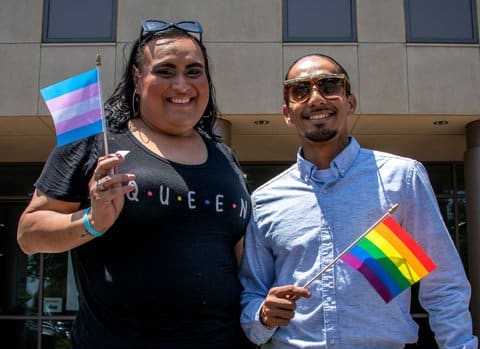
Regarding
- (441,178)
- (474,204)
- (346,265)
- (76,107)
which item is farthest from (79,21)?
(346,265)

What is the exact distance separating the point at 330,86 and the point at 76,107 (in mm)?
1148

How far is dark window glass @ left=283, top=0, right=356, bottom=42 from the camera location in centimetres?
948

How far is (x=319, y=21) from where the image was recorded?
9.62 meters

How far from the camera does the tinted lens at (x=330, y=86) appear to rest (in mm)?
2779

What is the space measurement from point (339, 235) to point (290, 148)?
349 inches

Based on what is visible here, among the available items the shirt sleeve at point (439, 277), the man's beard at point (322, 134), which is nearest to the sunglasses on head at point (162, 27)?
the man's beard at point (322, 134)

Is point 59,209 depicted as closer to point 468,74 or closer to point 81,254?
point 81,254

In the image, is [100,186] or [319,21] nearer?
[100,186]

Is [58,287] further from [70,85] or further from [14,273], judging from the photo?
[70,85]

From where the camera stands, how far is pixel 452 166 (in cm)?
1230

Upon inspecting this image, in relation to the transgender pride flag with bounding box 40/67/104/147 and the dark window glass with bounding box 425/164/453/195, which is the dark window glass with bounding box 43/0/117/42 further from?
the transgender pride flag with bounding box 40/67/104/147

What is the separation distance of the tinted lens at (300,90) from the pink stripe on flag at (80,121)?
0.93 metres

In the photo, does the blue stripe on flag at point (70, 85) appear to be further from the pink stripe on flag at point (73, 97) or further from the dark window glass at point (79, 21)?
the dark window glass at point (79, 21)

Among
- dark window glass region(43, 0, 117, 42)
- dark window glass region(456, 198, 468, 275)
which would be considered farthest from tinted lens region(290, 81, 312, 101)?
dark window glass region(456, 198, 468, 275)
